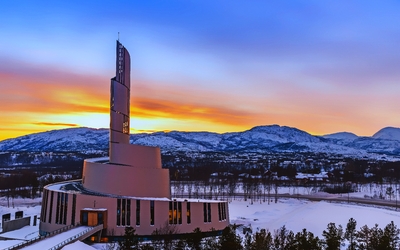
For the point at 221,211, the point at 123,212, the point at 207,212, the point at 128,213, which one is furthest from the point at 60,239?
the point at 221,211

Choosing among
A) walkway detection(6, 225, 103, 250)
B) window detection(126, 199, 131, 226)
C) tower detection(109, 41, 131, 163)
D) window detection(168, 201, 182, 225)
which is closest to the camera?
walkway detection(6, 225, 103, 250)

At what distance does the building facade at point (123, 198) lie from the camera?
46906 millimetres

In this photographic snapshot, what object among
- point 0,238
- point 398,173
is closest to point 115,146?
point 0,238

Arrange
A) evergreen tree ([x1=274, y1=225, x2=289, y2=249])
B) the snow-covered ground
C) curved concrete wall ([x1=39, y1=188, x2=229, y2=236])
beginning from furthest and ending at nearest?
the snow-covered ground
curved concrete wall ([x1=39, y1=188, x2=229, y2=236])
evergreen tree ([x1=274, y1=225, x2=289, y2=249])

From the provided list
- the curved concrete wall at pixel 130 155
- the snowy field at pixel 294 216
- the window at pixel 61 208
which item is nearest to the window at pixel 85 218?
the window at pixel 61 208

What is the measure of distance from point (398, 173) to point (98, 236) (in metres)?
146

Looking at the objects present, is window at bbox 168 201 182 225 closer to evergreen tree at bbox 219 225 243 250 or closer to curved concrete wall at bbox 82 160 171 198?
curved concrete wall at bbox 82 160 171 198

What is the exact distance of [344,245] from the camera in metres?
46.0

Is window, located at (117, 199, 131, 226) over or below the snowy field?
over

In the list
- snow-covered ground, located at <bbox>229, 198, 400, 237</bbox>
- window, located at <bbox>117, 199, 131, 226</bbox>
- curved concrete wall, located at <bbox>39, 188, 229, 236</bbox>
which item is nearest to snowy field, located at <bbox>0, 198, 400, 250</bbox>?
snow-covered ground, located at <bbox>229, 198, 400, 237</bbox>

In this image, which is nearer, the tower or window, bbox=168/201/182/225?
window, bbox=168/201/182/225

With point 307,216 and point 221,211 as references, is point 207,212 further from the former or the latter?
point 307,216

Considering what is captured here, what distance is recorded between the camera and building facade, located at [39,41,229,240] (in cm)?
4691

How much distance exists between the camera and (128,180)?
49.9m
